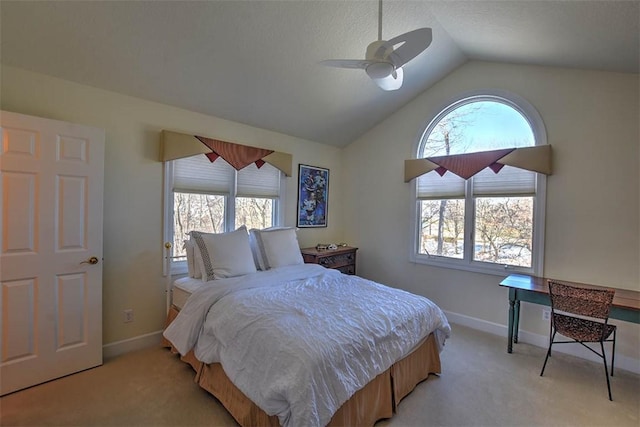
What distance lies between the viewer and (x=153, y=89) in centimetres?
267

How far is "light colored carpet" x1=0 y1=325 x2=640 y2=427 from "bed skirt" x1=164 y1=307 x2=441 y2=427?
0.08 meters

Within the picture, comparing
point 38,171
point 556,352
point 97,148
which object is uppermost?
point 97,148

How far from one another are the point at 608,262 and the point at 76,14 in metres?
4.69

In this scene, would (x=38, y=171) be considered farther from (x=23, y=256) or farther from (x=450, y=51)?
(x=450, y=51)

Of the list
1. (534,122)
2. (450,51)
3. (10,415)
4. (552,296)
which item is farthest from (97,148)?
(534,122)

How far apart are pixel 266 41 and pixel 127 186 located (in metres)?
1.80

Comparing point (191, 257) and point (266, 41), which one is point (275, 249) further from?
point (266, 41)

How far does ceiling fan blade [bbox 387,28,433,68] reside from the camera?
1.77 m

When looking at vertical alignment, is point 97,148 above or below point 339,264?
above

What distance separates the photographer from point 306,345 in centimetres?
155

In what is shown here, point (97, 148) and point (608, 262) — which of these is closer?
point (97, 148)

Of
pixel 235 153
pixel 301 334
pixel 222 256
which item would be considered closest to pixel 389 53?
pixel 301 334

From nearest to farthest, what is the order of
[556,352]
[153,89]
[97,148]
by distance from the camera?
[97,148]
[153,89]
[556,352]

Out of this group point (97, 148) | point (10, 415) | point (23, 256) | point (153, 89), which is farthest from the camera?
point (153, 89)
